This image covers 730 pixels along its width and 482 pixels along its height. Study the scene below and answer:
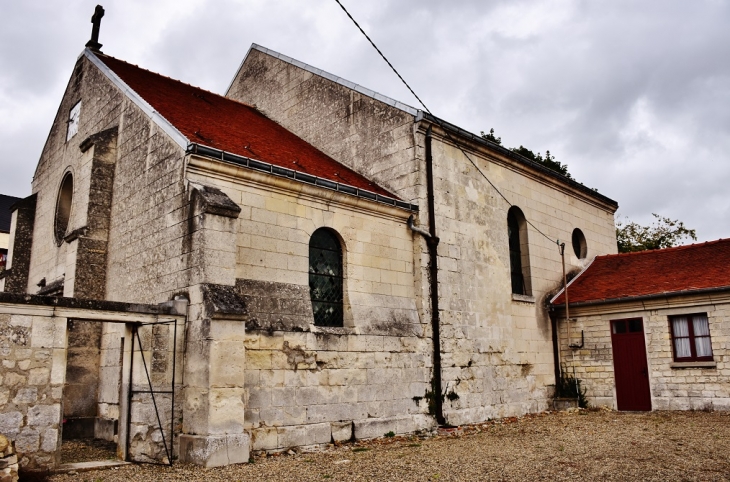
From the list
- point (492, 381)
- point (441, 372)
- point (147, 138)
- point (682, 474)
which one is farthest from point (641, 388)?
point (147, 138)

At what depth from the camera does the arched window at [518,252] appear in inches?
609

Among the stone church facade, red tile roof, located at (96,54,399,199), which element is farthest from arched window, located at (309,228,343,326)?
red tile roof, located at (96,54,399,199)

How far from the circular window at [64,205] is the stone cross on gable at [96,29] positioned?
3.07 m

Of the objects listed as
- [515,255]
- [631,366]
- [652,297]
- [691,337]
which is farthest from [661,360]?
[515,255]

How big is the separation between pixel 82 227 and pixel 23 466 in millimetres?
5061

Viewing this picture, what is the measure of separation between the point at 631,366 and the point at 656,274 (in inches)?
96.3

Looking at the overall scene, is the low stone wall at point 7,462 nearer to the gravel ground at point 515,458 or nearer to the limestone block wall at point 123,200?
the gravel ground at point 515,458

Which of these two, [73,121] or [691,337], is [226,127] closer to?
[73,121]

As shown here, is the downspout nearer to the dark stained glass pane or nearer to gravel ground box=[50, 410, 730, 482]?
the dark stained glass pane

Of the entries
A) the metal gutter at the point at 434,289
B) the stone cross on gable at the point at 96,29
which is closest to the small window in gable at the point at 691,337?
the metal gutter at the point at 434,289

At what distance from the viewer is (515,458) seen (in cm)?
843

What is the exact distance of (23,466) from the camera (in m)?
7.23

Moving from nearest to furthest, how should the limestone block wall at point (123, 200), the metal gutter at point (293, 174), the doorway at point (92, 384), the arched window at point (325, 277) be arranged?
the metal gutter at point (293, 174) < the limestone block wall at point (123, 200) < the doorway at point (92, 384) < the arched window at point (325, 277)

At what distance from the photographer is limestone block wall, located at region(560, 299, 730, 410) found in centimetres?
1329
